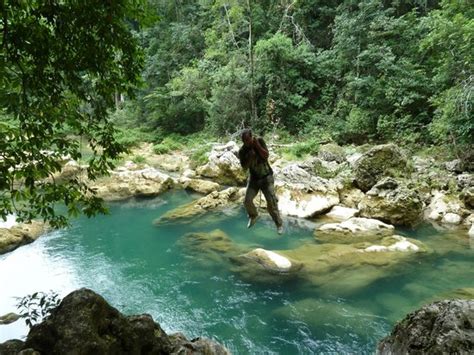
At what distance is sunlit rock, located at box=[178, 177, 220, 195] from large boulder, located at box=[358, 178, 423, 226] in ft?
23.2

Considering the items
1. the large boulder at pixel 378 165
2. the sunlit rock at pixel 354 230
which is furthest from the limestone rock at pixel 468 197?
the sunlit rock at pixel 354 230

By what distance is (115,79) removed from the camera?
368 centimetres

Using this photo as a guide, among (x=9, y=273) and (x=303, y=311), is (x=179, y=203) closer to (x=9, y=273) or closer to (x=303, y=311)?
(x=9, y=273)

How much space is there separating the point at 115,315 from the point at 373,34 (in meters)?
19.7

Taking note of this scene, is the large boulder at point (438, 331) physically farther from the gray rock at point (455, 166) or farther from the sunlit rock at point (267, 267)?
the gray rock at point (455, 166)

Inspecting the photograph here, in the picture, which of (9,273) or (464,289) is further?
(9,273)

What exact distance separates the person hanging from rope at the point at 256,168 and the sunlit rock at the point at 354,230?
4.86 meters

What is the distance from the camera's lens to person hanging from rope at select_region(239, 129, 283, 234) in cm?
605

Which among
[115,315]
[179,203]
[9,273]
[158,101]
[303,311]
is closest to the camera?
[115,315]

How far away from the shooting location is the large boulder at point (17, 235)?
1112 centimetres

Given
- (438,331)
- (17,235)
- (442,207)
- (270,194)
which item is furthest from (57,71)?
(442,207)

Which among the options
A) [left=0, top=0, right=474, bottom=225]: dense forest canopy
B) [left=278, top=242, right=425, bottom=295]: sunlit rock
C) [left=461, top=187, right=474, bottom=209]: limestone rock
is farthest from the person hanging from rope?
[left=461, top=187, right=474, bottom=209]: limestone rock

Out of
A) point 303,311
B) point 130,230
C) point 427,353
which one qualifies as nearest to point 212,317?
point 303,311

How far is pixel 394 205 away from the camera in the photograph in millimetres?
12289
